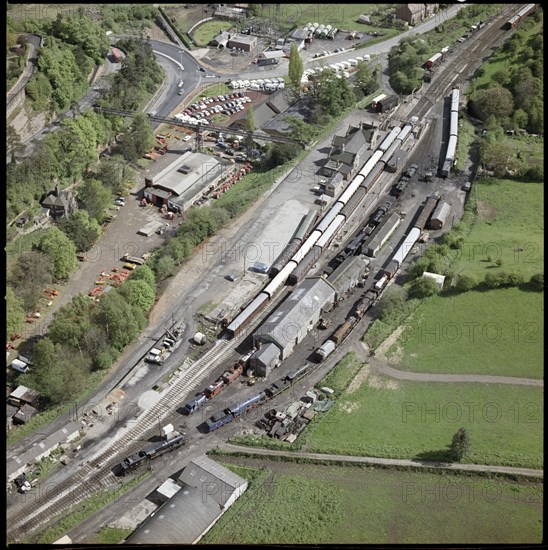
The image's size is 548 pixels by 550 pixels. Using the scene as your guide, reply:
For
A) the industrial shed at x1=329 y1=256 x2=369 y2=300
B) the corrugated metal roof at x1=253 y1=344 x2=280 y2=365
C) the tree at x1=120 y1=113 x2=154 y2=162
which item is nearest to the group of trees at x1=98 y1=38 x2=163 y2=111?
the tree at x1=120 y1=113 x2=154 y2=162

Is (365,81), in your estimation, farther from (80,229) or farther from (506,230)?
(80,229)

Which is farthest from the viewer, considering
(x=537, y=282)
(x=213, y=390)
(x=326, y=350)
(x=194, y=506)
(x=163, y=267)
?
(x=163, y=267)

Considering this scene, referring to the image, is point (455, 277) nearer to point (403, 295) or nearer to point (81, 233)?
point (403, 295)

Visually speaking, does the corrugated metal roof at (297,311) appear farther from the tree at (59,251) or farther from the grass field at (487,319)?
the tree at (59,251)

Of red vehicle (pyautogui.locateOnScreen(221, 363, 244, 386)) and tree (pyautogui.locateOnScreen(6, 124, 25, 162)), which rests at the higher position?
tree (pyautogui.locateOnScreen(6, 124, 25, 162))

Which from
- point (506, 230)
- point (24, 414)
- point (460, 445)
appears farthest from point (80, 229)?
point (506, 230)

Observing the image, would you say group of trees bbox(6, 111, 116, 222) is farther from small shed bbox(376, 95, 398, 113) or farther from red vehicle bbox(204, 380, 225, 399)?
small shed bbox(376, 95, 398, 113)
